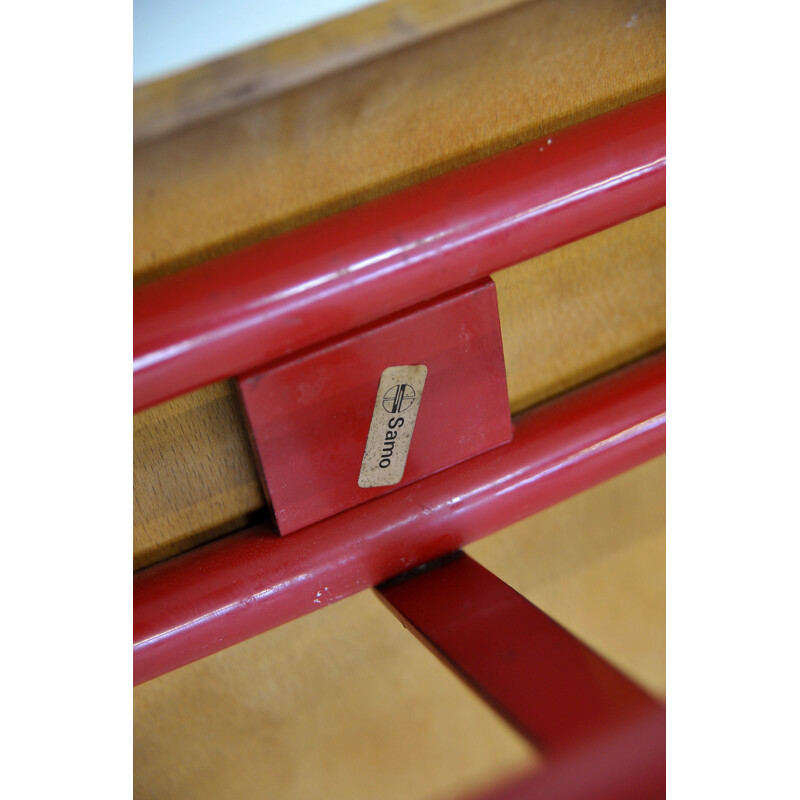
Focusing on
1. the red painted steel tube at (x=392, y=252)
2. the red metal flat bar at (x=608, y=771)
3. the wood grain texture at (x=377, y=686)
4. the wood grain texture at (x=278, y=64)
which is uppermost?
the wood grain texture at (x=278, y=64)

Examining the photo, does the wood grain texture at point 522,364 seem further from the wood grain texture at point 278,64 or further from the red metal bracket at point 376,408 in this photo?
the wood grain texture at point 278,64

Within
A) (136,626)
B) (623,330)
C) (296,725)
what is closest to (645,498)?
(623,330)

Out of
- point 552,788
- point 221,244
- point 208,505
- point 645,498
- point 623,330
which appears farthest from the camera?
point 645,498

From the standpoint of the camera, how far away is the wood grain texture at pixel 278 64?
401 mm

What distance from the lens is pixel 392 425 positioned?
58cm

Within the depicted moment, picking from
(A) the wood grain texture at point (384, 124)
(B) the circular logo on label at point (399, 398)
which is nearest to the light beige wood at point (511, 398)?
(A) the wood grain texture at point (384, 124)

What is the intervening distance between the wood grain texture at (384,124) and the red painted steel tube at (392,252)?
25mm

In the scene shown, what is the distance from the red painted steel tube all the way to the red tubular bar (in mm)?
165

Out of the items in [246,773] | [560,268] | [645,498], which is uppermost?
[560,268]

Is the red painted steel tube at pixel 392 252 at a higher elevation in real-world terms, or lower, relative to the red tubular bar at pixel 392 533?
higher

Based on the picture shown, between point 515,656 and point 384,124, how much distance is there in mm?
360

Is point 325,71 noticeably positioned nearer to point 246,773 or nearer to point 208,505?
point 208,505

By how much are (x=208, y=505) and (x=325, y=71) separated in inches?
13.3

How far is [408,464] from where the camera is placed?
2.00 feet
